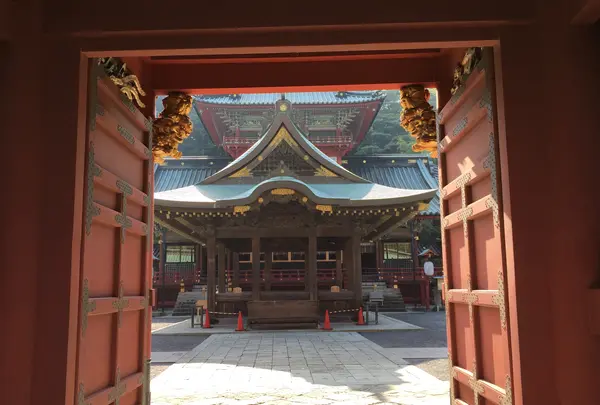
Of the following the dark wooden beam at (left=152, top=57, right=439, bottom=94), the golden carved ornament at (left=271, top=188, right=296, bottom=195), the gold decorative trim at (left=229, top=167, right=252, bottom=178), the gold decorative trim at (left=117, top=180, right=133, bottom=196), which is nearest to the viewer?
the gold decorative trim at (left=117, top=180, right=133, bottom=196)

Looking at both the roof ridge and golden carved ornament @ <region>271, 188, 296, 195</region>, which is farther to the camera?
the roof ridge

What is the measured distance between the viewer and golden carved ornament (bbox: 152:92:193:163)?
529 cm

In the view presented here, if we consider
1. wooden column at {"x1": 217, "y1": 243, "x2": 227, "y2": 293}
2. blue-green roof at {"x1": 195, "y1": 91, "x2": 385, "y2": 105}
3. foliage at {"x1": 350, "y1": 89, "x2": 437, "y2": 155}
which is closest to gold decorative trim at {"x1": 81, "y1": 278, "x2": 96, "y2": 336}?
wooden column at {"x1": 217, "y1": 243, "x2": 227, "y2": 293}

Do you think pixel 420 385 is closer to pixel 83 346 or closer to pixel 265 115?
pixel 83 346

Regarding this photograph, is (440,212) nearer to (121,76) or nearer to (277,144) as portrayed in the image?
(121,76)

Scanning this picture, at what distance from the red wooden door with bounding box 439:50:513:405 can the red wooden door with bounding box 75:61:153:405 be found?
247cm

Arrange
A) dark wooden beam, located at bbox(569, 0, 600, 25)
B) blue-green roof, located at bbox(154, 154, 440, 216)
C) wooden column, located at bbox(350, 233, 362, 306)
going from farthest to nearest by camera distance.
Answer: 1. blue-green roof, located at bbox(154, 154, 440, 216)
2. wooden column, located at bbox(350, 233, 362, 306)
3. dark wooden beam, located at bbox(569, 0, 600, 25)

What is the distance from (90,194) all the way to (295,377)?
5.44m

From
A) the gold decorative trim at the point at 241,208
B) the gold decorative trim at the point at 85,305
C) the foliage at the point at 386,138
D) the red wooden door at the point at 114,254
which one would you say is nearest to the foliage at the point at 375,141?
the foliage at the point at 386,138

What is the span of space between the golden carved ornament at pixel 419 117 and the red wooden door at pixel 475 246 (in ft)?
1.62

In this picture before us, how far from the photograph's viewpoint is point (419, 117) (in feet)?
17.1

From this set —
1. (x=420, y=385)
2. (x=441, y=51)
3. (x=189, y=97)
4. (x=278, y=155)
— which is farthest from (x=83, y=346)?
(x=278, y=155)

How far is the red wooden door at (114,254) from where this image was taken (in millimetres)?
3281

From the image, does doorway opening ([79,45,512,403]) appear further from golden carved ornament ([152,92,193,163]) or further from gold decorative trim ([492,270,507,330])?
golden carved ornament ([152,92,193,163])
